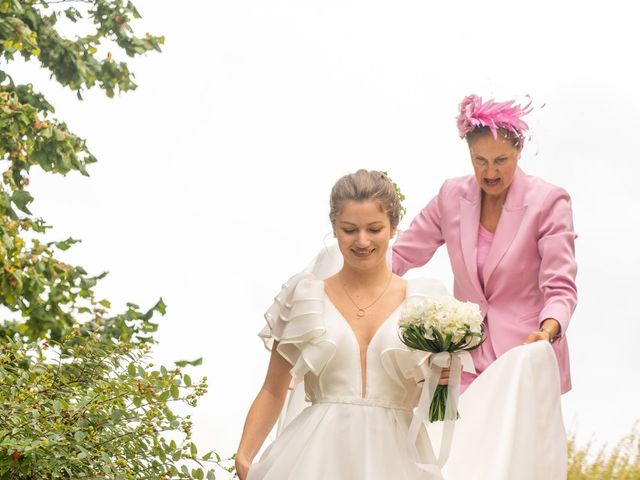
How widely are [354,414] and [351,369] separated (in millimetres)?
176

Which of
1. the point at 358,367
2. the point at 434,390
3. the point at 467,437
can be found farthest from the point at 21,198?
the point at 434,390

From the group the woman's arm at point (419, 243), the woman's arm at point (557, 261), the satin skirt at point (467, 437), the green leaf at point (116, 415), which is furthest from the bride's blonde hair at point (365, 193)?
the green leaf at point (116, 415)

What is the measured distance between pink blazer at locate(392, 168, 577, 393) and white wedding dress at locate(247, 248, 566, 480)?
80 cm

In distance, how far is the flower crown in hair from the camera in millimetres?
5500

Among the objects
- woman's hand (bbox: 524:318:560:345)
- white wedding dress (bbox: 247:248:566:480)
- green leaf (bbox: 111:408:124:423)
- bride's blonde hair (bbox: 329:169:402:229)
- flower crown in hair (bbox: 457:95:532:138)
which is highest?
flower crown in hair (bbox: 457:95:532:138)

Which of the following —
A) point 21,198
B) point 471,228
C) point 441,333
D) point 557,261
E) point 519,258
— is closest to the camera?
point 441,333

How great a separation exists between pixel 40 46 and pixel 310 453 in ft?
23.5

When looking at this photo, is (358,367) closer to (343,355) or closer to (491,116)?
(343,355)

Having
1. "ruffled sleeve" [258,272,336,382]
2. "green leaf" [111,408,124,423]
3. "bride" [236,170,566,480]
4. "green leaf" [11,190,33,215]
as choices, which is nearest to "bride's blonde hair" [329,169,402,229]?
"bride" [236,170,566,480]

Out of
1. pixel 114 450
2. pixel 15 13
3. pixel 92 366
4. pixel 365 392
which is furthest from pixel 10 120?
pixel 365 392

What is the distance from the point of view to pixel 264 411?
4418 millimetres

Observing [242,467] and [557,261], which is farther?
[557,261]

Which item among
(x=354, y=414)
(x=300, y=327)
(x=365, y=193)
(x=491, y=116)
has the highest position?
(x=491, y=116)

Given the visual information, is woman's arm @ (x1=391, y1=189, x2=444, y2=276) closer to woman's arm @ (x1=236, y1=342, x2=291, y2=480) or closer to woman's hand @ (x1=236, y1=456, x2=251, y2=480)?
woman's arm @ (x1=236, y1=342, x2=291, y2=480)
